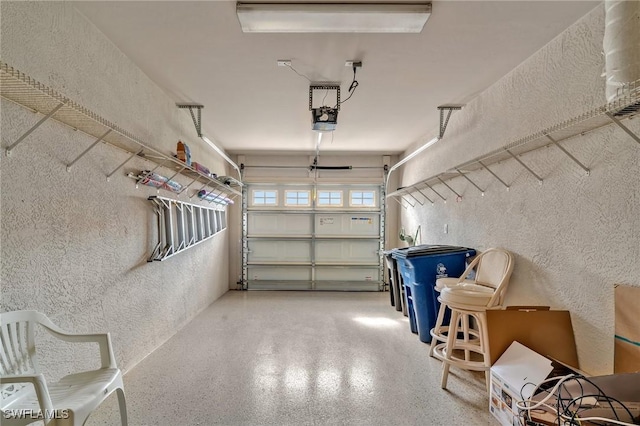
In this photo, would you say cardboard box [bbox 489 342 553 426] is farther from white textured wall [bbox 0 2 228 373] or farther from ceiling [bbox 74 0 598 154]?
white textured wall [bbox 0 2 228 373]

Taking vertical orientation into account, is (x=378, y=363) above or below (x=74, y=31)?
below

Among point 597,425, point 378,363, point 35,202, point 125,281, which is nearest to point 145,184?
point 125,281

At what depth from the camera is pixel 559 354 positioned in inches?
70.9

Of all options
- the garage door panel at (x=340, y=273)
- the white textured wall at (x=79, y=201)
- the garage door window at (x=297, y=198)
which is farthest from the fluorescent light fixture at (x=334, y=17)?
the garage door panel at (x=340, y=273)

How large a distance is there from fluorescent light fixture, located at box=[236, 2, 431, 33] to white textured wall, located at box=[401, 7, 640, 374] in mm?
995

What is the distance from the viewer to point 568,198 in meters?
1.82

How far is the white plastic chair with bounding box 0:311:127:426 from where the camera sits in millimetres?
1156

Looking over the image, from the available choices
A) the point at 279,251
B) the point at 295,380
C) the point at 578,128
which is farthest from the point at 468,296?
the point at 279,251

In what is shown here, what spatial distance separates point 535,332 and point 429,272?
1.22 meters

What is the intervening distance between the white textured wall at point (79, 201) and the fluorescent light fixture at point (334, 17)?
1.06m

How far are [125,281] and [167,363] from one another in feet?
2.70

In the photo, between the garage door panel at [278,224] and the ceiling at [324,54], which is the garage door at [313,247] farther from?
the ceiling at [324,54]

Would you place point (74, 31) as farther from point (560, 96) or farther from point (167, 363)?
point (560, 96)

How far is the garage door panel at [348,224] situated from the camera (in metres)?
5.57
